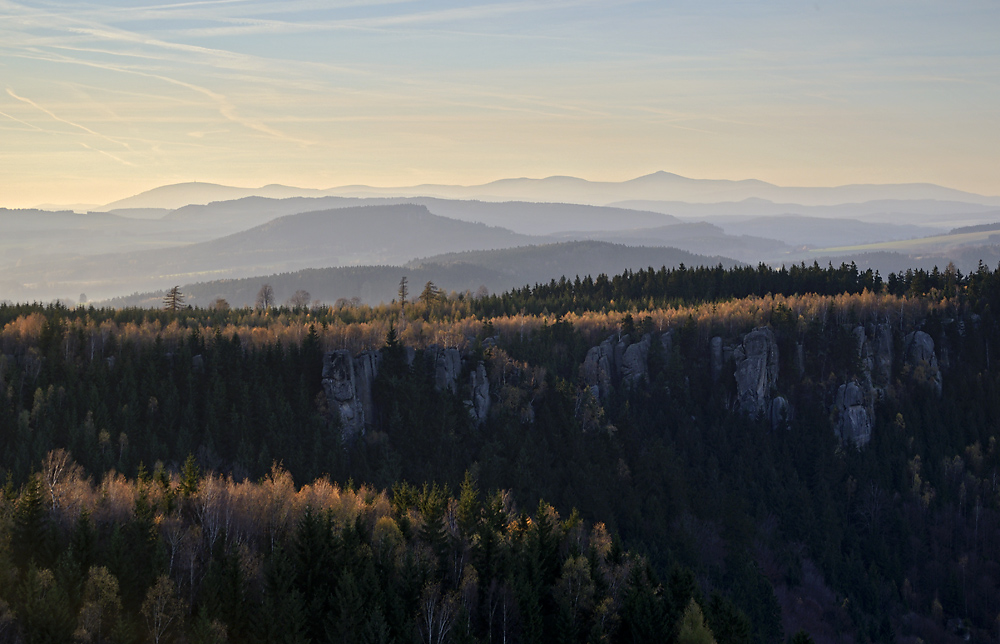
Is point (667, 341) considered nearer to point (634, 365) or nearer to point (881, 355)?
point (634, 365)

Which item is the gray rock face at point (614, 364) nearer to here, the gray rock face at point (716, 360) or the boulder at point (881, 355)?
the gray rock face at point (716, 360)

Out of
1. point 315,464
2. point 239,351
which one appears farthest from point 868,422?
point 239,351

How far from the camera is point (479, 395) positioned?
6393 inches

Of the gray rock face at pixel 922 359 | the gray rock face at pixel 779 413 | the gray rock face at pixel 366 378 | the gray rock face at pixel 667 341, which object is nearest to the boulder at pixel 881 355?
the gray rock face at pixel 922 359

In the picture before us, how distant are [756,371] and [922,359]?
120 feet

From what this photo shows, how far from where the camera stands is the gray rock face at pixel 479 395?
160625mm

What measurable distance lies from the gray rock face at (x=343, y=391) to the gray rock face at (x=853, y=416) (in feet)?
308

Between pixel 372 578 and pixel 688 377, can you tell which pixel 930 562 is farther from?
pixel 372 578

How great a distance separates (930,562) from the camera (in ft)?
495

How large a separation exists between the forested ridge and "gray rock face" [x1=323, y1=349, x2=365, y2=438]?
2.49 m

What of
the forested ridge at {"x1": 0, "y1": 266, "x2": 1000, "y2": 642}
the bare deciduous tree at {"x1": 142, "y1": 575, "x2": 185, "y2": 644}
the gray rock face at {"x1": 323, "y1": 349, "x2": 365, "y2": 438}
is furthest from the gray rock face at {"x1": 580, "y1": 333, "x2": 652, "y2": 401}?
the bare deciduous tree at {"x1": 142, "y1": 575, "x2": 185, "y2": 644}

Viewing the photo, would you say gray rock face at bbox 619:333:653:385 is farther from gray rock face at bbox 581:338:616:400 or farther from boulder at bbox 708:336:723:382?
boulder at bbox 708:336:723:382

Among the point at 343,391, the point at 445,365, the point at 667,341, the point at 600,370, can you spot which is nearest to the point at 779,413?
the point at 667,341

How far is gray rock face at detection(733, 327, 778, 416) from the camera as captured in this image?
586 ft
